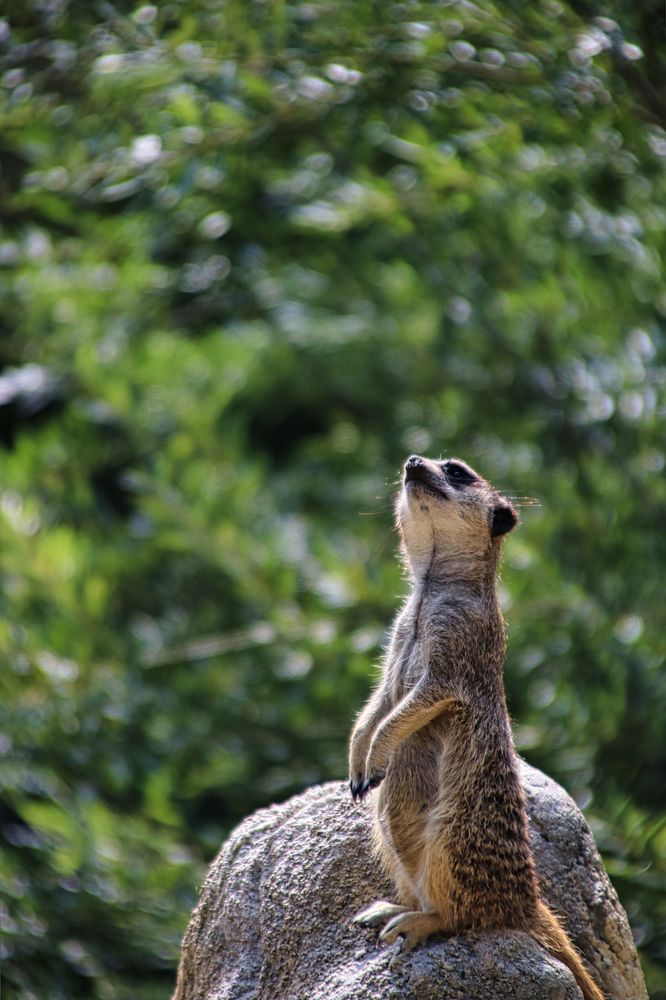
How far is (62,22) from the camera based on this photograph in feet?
16.0

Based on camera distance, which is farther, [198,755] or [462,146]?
[198,755]

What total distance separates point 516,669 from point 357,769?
11.8 feet

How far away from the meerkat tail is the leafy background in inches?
69.8

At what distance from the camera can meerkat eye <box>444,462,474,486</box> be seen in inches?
91.0

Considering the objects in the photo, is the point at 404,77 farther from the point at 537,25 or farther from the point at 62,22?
the point at 62,22

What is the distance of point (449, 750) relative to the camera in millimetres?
2104

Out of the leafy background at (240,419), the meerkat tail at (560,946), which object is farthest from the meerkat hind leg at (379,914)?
the leafy background at (240,419)

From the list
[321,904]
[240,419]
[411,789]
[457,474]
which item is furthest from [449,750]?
[240,419]

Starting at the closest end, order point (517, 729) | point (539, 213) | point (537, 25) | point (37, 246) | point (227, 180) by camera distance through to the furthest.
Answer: point (537, 25) < point (517, 729) < point (539, 213) < point (227, 180) < point (37, 246)

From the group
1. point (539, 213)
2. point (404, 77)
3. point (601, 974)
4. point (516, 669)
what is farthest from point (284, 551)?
point (601, 974)

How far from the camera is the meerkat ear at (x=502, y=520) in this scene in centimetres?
228

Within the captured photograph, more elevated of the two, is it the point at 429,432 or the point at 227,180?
the point at 227,180

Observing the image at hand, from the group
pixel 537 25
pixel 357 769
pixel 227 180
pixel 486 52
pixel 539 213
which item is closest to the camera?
pixel 357 769

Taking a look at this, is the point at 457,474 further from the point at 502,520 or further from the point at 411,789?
the point at 411,789
